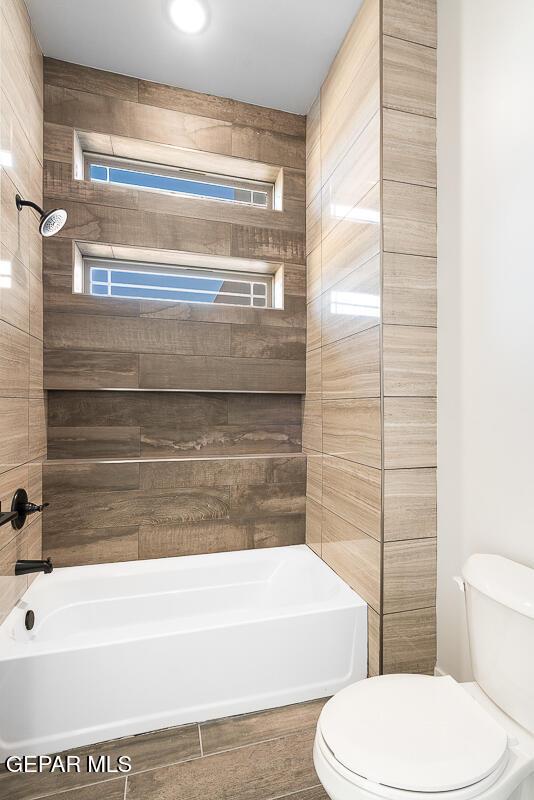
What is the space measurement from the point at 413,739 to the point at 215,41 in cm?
278

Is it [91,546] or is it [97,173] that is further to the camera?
[97,173]

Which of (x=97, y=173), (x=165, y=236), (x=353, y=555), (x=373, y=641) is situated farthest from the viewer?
(x=97, y=173)

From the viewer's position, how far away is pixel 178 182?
100.0 inches

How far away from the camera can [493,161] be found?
146 centimetres

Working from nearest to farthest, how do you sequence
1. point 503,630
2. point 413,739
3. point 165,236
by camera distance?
point 413,739, point 503,630, point 165,236

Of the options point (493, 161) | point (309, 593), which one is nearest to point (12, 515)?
point (309, 593)

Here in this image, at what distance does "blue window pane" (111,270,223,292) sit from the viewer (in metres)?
2.46

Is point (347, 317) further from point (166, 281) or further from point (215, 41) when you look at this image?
point (215, 41)

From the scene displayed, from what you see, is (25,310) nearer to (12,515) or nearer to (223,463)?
(12,515)

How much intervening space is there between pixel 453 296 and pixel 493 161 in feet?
1.50

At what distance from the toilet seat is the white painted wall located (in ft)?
1.53

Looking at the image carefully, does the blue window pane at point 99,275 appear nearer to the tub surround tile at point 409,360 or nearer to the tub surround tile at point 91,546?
the tub surround tile at point 91,546

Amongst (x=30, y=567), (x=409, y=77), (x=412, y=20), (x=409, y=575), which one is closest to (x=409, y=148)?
(x=409, y=77)

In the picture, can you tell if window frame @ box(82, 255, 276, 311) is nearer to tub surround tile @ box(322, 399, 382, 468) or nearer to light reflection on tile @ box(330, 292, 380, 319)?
light reflection on tile @ box(330, 292, 380, 319)
